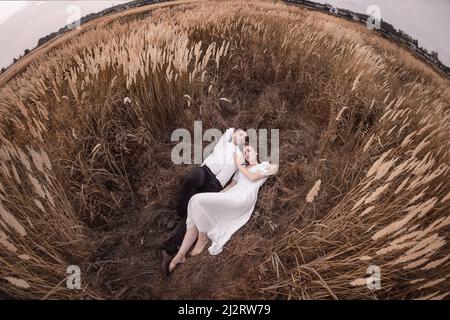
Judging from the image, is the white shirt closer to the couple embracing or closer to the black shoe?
the couple embracing

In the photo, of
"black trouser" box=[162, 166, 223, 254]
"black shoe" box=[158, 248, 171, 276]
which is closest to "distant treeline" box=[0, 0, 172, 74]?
"black trouser" box=[162, 166, 223, 254]

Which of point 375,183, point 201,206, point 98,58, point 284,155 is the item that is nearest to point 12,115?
point 98,58

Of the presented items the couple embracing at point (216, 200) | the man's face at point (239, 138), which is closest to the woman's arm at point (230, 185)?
the couple embracing at point (216, 200)

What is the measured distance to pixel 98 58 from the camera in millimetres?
3070

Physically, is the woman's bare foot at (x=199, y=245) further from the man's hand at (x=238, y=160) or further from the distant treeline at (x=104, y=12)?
the distant treeline at (x=104, y=12)

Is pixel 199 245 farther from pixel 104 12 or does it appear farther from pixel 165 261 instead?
pixel 104 12

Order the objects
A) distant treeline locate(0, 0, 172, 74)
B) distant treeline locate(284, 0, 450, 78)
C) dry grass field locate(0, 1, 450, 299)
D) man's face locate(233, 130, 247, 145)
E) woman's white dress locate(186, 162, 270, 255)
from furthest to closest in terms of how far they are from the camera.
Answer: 1. distant treeline locate(0, 0, 172, 74)
2. distant treeline locate(284, 0, 450, 78)
3. man's face locate(233, 130, 247, 145)
4. woman's white dress locate(186, 162, 270, 255)
5. dry grass field locate(0, 1, 450, 299)

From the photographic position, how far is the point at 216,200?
7.18 feet

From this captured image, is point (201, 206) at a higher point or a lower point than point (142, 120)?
lower

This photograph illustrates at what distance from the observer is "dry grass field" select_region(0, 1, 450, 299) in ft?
6.29

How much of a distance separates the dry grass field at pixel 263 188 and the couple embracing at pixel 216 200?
13cm
